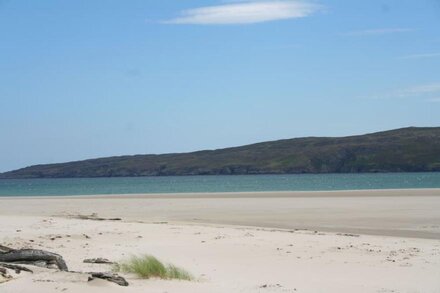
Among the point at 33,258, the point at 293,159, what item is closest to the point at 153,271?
the point at 33,258

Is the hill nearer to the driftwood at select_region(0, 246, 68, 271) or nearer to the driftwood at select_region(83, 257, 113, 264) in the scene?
the driftwood at select_region(83, 257, 113, 264)

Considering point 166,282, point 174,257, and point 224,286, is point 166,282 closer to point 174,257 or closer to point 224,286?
point 224,286

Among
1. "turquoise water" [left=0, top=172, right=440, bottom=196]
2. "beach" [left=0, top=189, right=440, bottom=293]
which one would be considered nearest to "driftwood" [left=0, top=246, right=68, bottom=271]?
"beach" [left=0, top=189, right=440, bottom=293]

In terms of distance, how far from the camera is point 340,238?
15.0 meters

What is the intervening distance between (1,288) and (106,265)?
2.78 m

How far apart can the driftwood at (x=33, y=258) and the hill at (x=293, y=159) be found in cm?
12660

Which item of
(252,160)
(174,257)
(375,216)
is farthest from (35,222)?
(252,160)

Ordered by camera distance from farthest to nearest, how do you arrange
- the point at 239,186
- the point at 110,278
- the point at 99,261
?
the point at 239,186, the point at 99,261, the point at 110,278

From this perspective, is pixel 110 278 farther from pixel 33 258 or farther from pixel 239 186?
pixel 239 186

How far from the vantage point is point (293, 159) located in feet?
497

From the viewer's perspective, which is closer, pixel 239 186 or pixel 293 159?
pixel 239 186

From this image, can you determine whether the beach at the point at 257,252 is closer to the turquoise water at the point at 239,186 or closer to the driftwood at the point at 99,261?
the driftwood at the point at 99,261

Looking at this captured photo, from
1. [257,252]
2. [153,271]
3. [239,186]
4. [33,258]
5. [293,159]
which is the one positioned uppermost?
[293,159]

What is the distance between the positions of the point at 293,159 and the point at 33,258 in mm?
143533
